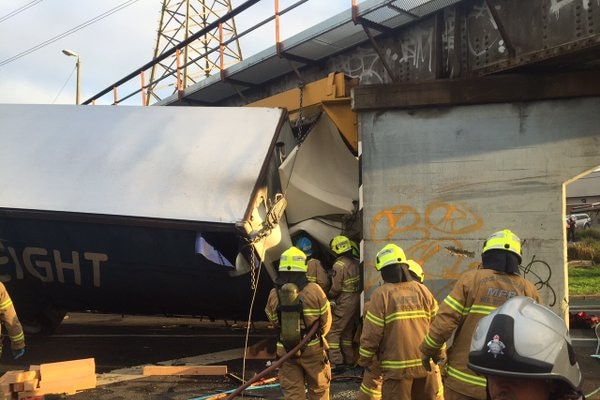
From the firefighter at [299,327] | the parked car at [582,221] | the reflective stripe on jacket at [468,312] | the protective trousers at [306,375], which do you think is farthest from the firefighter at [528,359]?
the parked car at [582,221]

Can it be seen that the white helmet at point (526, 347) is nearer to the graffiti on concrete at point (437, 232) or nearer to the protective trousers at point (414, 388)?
the protective trousers at point (414, 388)

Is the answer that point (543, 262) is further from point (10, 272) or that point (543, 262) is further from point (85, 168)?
point (10, 272)

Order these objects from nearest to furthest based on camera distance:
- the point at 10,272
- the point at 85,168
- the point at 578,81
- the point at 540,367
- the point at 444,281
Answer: the point at 540,367, the point at 578,81, the point at 444,281, the point at 85,168, the point at 10,272

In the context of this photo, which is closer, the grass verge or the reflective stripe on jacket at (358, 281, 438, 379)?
the reflective stripe on jacket at (358, 281, 438, 379)

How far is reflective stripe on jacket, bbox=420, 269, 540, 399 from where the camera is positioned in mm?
3186

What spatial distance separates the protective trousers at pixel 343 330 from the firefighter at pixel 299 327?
68.4 inches

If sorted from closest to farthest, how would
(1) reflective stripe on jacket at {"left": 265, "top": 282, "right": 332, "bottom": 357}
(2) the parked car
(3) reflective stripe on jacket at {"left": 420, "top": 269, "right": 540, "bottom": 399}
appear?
(3) reflective stripe on jacket at {"left": 420, "top": 269, "right": 540, "bottom": 399}
(1) reflective stripe on jacket at {"left": 265, "top": 282, "right": 332, "bottom": 357}
(2) the parked car

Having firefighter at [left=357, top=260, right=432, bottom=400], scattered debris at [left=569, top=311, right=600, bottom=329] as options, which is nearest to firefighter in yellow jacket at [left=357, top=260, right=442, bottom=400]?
firefighter at [left=357, top=260, right=432, bottom=400]

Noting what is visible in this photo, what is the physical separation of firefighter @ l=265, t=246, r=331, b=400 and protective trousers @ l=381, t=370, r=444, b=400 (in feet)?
2.18

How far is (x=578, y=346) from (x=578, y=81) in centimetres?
350

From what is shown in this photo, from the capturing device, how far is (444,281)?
5.84m

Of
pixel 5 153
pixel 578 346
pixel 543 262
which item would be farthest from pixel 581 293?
pixel 5 153

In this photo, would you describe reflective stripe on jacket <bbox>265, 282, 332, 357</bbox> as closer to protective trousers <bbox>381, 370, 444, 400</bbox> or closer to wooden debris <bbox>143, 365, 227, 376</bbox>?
protective trousers <bbox>381, 370, 444, 400</bbox>

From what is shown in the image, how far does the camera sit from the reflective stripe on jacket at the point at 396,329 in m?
3.75
